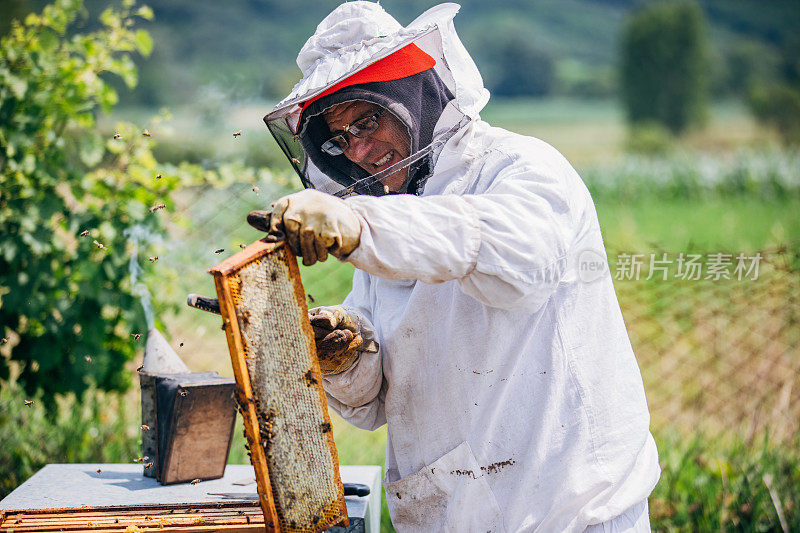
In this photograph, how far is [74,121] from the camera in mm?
4195

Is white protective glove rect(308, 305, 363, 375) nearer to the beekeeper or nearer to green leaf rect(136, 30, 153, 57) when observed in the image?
the beekeeper

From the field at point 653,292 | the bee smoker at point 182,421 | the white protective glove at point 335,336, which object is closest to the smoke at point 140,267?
the field at point 653,292

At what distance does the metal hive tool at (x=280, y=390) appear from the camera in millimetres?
1604

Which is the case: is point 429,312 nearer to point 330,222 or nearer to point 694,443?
point 330,222

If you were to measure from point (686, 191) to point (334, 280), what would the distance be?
1051cm

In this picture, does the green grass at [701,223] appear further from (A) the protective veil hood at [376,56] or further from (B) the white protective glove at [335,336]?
(B) the white protective glove at [335,336]

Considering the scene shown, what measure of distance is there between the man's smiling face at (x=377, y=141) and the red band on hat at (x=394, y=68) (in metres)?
0.08

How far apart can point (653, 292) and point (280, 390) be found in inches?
305

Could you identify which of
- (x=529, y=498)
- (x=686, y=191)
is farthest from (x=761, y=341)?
(x=686, y=191)

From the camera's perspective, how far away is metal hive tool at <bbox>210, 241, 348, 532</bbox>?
1604mm

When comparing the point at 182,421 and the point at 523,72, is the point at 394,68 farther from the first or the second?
the point at 523,72

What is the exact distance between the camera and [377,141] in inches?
83.7

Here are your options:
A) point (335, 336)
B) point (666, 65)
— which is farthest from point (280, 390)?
point (666, 65)

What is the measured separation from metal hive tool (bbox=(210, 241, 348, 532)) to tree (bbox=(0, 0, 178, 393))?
2.58 meters
